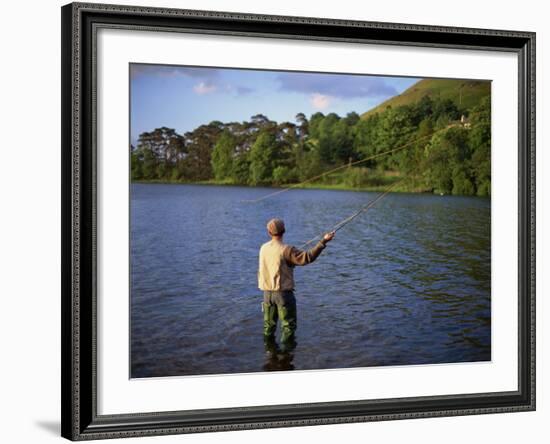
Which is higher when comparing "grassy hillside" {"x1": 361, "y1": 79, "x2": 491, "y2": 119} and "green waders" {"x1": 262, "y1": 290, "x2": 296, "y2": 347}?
"grassy hillside" {"x1": 361, "y1": 79, "x2": 491, "y2": 119}

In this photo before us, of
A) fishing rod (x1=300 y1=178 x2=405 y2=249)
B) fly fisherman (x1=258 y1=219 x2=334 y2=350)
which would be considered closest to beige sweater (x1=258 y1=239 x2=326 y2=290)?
fly fisherman (x1=258 y1=219 x2=334 y2=350)

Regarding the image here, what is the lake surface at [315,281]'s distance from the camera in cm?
815

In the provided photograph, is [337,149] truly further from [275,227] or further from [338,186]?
[275,227]

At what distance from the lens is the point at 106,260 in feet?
26.0

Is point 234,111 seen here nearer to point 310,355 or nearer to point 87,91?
point 87,91

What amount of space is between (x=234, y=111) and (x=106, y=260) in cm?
167

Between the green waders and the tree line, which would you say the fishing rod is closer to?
the tree line

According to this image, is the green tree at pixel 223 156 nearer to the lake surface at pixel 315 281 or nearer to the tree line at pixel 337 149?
the tree line at pixel 337 149

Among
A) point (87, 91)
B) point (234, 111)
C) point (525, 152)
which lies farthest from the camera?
point (525, 152)

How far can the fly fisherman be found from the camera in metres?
8.42

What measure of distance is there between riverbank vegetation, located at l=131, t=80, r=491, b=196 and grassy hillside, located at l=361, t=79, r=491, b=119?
0.07 feet

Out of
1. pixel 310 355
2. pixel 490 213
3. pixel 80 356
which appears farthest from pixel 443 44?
pixel 80 356

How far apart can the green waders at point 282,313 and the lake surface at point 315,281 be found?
7 cm

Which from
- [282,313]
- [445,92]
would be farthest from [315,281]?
[445,92]
